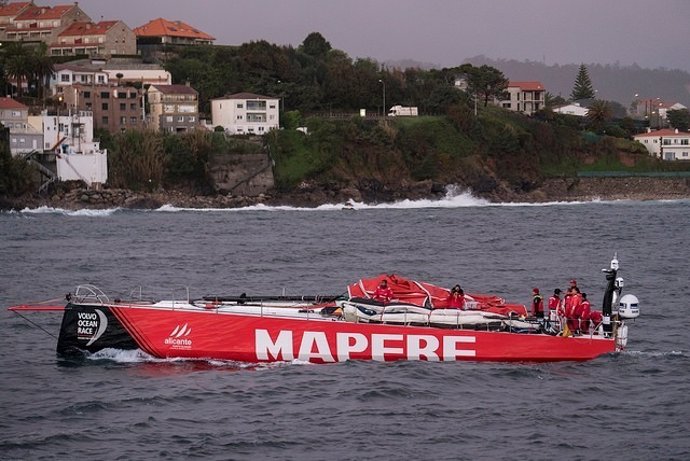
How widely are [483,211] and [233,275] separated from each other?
49.0 meters

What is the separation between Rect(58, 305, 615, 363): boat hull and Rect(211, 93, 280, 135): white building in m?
85.8

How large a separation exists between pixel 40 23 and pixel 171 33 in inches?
648

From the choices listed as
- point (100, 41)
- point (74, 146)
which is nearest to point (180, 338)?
point (74, 146)

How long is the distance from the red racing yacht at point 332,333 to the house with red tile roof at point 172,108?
84869mm

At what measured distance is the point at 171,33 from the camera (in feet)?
488

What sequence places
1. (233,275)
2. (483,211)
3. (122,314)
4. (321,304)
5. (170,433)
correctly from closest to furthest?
1. (170,433)
2. (122,314)
3. (321,304)
4. (233,275)
5. (483,211)

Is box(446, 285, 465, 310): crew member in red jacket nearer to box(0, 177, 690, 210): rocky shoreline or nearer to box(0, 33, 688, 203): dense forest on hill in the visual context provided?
box(0, 177, 690, 210): rocky shoreline

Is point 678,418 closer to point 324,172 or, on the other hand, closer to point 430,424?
point 430,424

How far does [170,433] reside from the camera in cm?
2206

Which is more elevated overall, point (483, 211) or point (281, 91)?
point (281, 91)

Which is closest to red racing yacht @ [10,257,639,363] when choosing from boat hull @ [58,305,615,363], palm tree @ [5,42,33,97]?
boat hull @ [58,305,615,363]

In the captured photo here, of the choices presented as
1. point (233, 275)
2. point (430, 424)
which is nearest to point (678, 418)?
point (430, 424)

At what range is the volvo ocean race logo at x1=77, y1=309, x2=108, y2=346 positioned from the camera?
89.9 ft

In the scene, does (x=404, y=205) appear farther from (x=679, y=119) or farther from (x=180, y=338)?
(x=679, y=119)
